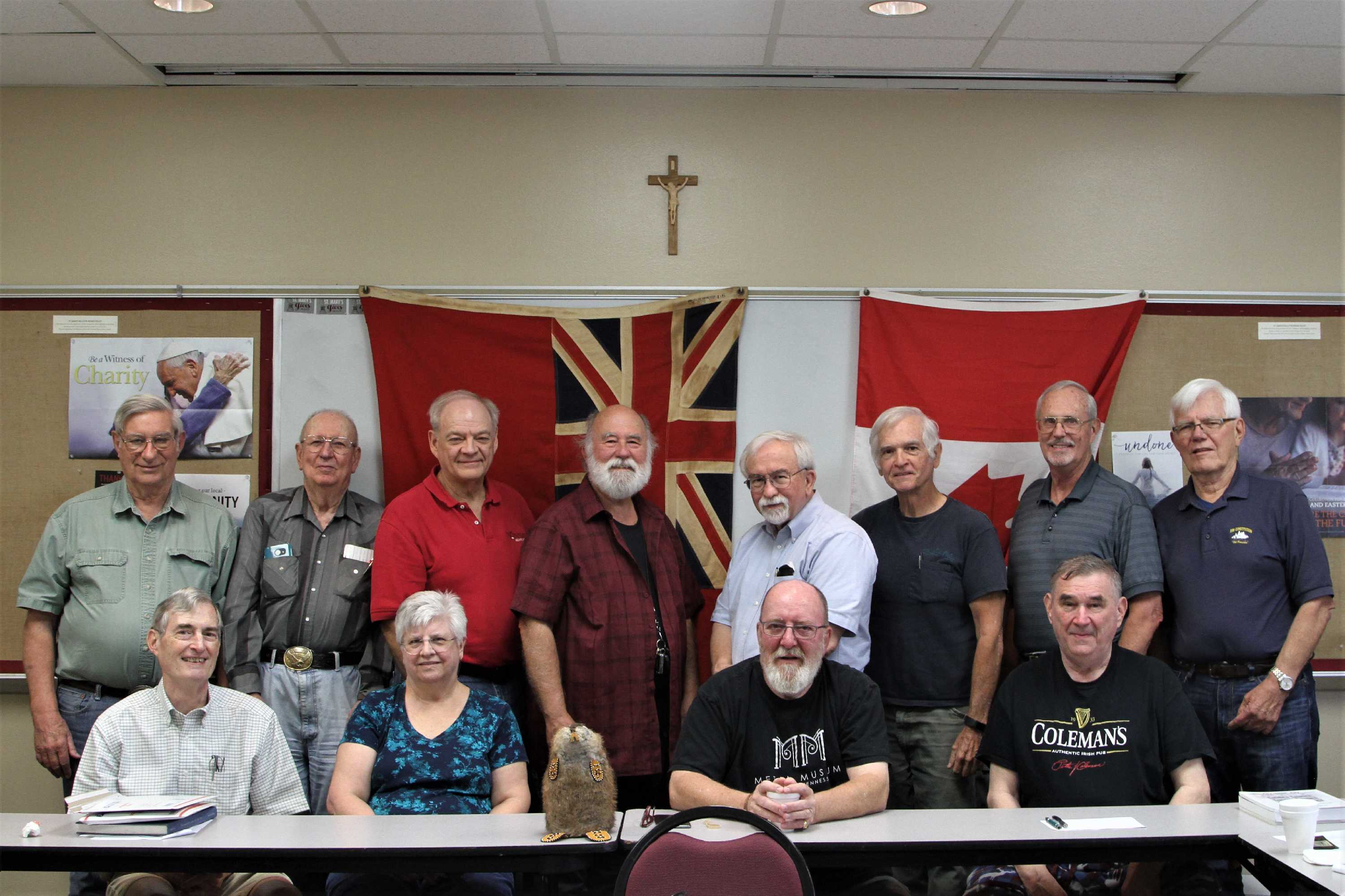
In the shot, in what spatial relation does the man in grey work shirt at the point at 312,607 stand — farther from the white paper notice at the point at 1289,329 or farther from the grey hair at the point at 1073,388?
the white paper notice at the point at 1289,329

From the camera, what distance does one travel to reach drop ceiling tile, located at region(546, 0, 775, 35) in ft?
10.7

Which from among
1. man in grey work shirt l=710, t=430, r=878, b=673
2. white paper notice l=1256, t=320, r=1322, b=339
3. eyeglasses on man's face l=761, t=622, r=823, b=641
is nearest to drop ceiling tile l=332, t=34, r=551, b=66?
man in grey work shirt l=710, t=430, r=878, b=673

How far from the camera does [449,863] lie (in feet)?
7.41

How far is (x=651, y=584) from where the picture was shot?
3391mm

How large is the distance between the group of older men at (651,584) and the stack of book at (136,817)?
0.55 metres

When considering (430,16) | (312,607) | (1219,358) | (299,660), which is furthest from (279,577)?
(1219,358)

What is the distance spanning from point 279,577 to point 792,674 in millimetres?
1720

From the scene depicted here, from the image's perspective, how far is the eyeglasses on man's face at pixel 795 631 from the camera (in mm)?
2611

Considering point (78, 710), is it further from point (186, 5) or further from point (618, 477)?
point (186, 5)

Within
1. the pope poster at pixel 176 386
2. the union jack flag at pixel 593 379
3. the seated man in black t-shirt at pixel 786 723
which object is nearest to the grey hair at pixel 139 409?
the pope poster at pixel 176 386

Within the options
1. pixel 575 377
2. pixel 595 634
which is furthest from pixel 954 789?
pixel 575 377

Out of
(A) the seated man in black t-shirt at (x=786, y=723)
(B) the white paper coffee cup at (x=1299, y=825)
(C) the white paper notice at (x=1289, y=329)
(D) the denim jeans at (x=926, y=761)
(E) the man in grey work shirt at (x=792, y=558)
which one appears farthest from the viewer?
(C) the white paper notice at (x=1289, y=329)

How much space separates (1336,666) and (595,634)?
8.83 ft

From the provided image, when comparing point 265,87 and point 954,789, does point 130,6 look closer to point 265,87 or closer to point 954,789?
point 265,87
